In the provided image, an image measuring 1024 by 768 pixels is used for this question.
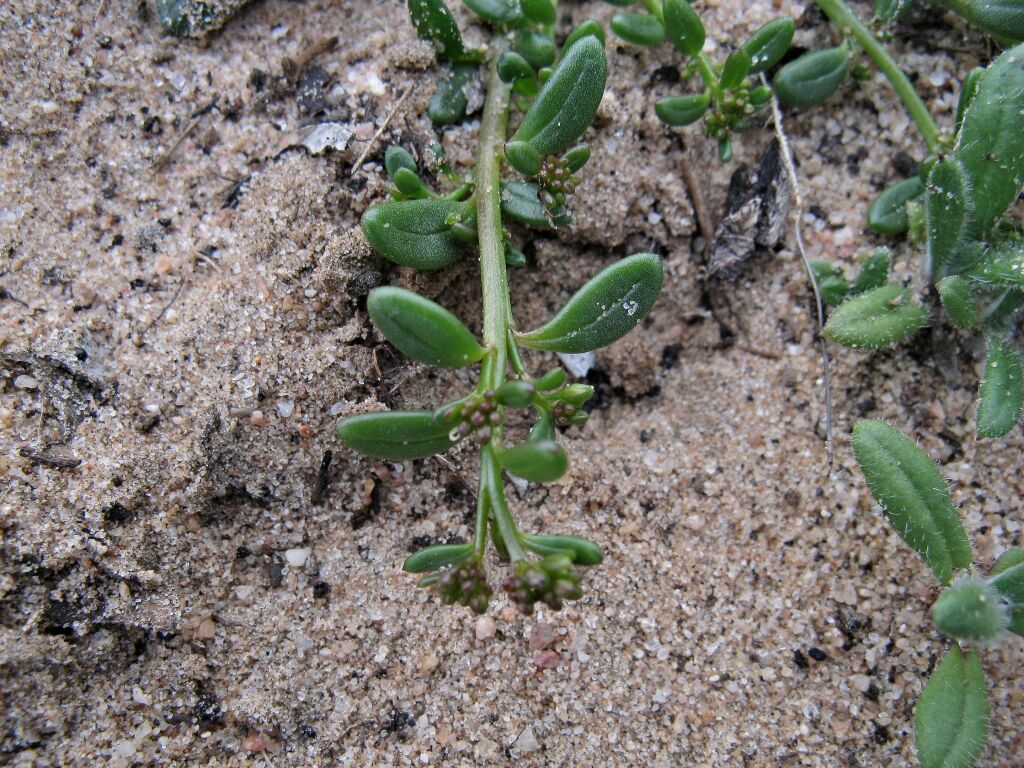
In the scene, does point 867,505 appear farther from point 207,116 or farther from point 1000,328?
point 207,116

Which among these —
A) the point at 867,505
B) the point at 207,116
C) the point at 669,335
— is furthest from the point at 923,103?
the point at 207,116

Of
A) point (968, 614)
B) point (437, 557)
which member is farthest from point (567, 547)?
point (968, 614)

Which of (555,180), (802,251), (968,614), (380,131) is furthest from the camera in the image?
(802,251)

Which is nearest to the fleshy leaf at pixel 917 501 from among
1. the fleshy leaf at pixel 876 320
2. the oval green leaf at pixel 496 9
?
the fleshy leaf at pixel 876 320

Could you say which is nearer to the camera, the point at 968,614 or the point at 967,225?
the point at 968,614

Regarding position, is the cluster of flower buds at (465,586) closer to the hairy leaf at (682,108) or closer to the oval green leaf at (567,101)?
the oval green leaf at (567,101)

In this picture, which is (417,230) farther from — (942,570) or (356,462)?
(942,570)
